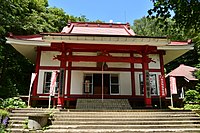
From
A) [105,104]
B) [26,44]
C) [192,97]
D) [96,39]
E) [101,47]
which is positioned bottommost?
[105,104]

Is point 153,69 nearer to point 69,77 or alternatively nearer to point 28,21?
point 69,77

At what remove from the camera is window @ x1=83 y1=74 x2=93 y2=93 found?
12.5 metres

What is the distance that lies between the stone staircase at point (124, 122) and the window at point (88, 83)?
4008 millimetres

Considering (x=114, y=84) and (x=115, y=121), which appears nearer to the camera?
(x=115, y=121)

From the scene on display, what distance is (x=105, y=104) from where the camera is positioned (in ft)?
36.7

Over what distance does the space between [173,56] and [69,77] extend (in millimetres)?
8116

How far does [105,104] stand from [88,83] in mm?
2136

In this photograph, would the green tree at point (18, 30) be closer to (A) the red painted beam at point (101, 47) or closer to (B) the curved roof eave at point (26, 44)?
(B) the curved roof eave at point (26, 44)

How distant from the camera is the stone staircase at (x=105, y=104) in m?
10.7

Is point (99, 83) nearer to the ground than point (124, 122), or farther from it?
farther from it

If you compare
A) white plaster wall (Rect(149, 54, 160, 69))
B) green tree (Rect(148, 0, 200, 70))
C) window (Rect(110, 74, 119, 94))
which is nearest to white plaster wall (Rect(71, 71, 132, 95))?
window (Rect(110, 74, 119, 94))

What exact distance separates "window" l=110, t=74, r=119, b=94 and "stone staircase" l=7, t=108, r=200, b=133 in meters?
4.13

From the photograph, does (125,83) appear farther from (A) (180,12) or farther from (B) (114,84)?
(A) (180,12)

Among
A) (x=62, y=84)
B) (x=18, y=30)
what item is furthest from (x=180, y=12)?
(x=18, y=30)
